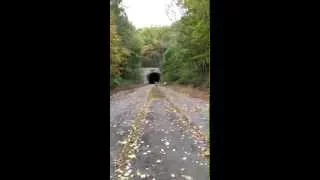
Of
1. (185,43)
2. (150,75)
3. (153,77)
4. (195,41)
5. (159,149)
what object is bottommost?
(159,149)

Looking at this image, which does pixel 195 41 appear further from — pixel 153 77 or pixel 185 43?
pixel 153 77

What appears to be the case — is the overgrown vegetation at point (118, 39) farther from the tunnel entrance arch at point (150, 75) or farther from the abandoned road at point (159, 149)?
the tunnel entrance arch at point (150, 75)

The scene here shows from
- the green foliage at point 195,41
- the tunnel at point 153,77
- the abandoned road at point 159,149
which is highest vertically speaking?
the green foliage at point 195,41

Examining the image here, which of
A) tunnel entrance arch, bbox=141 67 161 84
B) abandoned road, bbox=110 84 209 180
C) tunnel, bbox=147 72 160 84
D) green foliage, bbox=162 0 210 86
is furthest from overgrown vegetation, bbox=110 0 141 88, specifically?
tunnel, bbox=147 72 160 84

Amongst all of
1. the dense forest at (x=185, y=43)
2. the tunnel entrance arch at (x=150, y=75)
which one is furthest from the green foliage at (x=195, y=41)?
the tunnel entrance arch at (x=150, y=75)

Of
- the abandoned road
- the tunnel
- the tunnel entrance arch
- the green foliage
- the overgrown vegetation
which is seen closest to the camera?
the abandoned road

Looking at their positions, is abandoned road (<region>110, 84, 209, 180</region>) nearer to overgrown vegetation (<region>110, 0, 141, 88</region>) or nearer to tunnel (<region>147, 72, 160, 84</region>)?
overgrown vegetation (<region>110, 0, 141, 88</region>)

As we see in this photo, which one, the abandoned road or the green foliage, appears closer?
the abandoned road

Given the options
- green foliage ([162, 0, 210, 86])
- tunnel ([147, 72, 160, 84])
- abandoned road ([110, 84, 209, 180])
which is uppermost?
green foliage ([162, 0, 210, 86])

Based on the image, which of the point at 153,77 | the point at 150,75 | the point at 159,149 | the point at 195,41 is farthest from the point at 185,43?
the point at 153,77

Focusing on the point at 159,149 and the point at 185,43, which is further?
the point at 185,43
